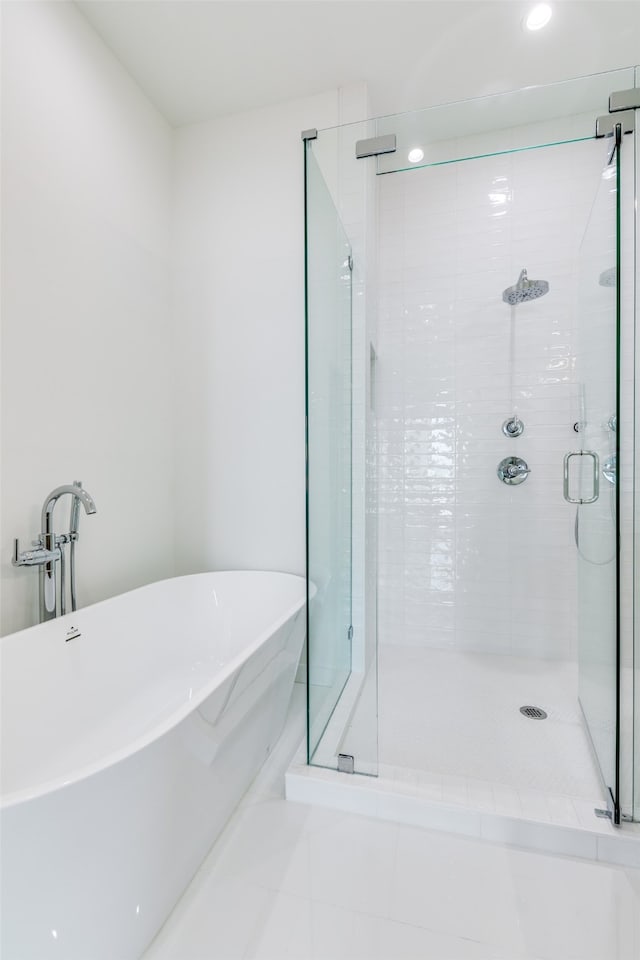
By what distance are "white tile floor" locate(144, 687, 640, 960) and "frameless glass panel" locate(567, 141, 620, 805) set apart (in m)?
0.32

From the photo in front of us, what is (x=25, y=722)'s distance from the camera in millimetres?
1438

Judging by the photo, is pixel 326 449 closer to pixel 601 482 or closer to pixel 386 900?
pixel 601 482

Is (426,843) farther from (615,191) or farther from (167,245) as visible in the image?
(167,245)

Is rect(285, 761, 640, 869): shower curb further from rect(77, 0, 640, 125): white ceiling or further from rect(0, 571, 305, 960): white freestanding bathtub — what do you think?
rect(77, 0, 640, 125): white ceiling

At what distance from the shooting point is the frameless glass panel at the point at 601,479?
1.42m

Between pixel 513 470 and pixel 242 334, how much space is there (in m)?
1.65

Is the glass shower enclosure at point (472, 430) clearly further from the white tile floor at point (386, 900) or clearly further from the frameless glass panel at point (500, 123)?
the white tile floor at point (386, 900)

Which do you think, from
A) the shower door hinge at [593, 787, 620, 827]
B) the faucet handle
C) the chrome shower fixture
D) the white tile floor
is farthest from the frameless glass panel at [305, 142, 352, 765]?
the chrome shower fixture

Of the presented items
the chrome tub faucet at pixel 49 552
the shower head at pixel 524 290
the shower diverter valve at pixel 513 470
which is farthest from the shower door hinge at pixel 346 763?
the shower head at pixel 524 290

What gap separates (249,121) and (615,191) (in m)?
2.01

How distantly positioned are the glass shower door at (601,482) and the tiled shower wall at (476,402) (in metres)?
0.53

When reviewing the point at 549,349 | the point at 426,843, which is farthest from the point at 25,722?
the point at 549,349

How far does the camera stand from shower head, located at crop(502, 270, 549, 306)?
2453mm

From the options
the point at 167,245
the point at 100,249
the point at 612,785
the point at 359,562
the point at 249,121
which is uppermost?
the point at 249,121
